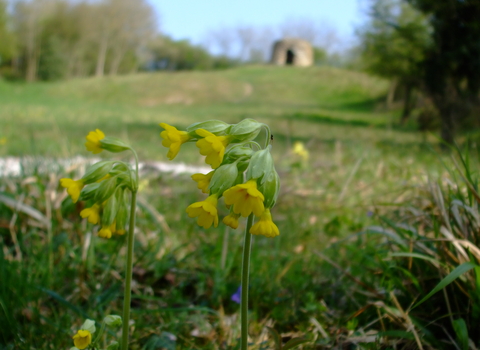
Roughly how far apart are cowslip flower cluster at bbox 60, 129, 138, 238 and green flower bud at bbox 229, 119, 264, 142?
0.73 ft

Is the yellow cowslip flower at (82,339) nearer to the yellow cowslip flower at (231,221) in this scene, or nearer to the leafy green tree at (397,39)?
the yellow cowslip flower at (231,221)

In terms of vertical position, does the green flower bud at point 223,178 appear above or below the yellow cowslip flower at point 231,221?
above

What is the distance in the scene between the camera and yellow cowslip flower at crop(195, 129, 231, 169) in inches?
26.5

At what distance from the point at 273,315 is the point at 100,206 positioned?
2.19 ft

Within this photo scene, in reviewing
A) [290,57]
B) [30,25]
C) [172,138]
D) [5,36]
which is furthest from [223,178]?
[290,57]

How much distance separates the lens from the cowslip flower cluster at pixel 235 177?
65cm

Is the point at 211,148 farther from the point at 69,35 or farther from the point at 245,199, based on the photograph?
the point at 69,35

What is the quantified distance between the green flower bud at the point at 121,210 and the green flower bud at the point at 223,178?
0.27 meters

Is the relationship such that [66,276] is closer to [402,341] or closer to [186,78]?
[402,341]

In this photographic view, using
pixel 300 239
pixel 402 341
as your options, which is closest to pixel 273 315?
pixel 402 341

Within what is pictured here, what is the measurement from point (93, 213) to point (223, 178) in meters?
0.33

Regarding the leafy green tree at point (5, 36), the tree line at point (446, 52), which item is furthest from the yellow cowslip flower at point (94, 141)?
the leafy green tree at point (5, 36)

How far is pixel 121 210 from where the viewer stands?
883mm

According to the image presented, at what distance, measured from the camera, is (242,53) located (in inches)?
1785
